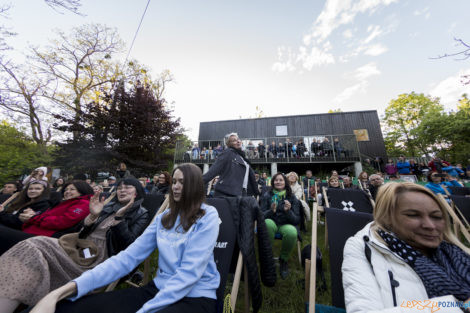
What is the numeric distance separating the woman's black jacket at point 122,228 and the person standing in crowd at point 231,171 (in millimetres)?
1026

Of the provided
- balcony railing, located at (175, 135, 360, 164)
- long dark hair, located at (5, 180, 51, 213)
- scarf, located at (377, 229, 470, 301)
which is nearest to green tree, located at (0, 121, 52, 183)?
long dark hair, located at (5, 180, 51, 213)

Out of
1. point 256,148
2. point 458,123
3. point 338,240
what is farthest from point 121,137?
point 458,123

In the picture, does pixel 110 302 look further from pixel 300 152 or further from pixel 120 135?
pixel 300 152

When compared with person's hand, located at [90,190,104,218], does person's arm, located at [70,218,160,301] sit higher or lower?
lower

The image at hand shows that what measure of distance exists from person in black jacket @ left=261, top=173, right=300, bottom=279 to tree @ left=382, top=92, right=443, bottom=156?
1036 inches

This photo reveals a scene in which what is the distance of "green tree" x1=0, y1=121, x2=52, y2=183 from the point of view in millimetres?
7141

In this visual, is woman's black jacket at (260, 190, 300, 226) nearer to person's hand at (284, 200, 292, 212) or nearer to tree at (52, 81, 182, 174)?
person's hand at (284, 200, 292, 212)

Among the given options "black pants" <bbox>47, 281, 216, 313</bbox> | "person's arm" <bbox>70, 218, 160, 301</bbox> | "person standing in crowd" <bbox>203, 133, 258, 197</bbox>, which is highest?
"person standing in crowd" <bbox>203, 133, 258, 197</bbox>

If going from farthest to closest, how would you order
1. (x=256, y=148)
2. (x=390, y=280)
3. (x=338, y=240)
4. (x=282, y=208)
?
(x=256, y=148) → (x=282, y=208) → (x=338, y=240) → (x=390, y=280)

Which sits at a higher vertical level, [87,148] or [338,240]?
[87,148]

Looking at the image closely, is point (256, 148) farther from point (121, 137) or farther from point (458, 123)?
point (458, 123)

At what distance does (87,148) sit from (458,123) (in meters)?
26.9

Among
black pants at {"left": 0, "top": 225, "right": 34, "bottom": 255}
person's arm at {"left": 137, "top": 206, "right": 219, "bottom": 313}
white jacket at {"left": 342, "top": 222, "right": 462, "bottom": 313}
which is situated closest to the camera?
white jacket at {"left": 342, "top": 222, "right": 462, "bottom": 313}

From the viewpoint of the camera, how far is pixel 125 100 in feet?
38.5
